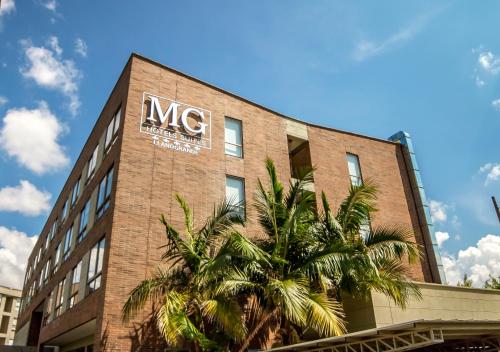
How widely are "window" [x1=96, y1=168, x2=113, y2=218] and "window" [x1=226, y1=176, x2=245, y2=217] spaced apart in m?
4.67

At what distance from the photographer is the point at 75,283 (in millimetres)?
18828

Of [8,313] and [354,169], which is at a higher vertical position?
[354,169]

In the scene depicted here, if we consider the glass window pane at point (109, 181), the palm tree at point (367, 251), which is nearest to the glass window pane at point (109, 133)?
the glass window pane at point (109, 181)

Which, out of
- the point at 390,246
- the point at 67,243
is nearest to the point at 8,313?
the point at 67,243

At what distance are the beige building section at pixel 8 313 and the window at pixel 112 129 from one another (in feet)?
204

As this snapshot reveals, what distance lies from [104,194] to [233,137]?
5.97m

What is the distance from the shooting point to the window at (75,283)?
18312mm

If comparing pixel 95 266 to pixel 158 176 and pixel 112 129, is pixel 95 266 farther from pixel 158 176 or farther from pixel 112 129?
pixel 112 129

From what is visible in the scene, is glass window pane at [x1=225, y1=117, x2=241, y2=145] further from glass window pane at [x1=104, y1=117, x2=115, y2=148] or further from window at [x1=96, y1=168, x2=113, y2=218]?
window at [x1=96, y1=168, x2=113, y2=218]

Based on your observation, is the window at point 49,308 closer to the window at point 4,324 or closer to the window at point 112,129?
the window at point 112,129

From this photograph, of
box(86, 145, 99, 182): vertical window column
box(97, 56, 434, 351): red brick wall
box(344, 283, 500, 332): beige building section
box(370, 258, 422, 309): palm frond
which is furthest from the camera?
box(86, 145, 99, 182): vertical window column

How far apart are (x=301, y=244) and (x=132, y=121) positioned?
8.02 metres

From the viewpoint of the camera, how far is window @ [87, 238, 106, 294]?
15.6 metres

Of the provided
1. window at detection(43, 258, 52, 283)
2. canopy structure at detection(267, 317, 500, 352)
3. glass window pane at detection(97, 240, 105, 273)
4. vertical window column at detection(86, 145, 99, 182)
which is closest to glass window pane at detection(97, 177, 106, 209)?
glass window pane at detection(97, 240, 105, 273)
